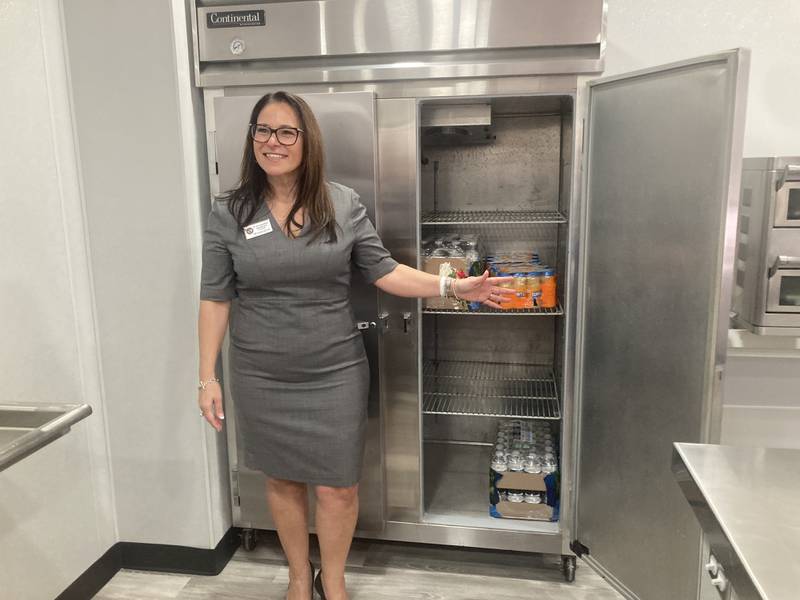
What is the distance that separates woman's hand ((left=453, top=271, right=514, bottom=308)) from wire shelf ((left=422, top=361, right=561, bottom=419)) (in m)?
0.74

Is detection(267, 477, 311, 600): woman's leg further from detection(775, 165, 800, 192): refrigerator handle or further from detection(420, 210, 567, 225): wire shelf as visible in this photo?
detection(775, 165, 800, 192): refrigerator handle

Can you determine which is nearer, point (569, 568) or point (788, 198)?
point (788, 198)

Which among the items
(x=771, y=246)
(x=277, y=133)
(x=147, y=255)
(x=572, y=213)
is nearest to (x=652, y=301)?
(x=572, y=213)

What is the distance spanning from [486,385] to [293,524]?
1043 mm

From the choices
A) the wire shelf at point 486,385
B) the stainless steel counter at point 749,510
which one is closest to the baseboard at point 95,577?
the wire shelf at point 486,385

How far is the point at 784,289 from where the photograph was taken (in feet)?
6.81

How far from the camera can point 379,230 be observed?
2113mm

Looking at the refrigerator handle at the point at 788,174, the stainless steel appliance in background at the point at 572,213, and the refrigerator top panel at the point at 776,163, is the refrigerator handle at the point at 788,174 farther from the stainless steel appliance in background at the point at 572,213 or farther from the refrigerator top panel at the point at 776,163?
the stainless steel appliance in background at the point at 572,213

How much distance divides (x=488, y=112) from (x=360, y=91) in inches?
16.9

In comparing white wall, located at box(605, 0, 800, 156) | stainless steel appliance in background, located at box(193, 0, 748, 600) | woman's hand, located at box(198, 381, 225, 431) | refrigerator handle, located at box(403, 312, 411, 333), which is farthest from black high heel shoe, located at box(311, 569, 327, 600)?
white wall, located at box(605, 0, 800, 156)

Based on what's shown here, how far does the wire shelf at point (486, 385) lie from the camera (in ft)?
8.62

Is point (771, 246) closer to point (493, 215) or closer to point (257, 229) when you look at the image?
point (493, 215)

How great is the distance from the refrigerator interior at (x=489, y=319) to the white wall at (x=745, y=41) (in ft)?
1.15

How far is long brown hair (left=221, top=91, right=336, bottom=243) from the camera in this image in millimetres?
1815
